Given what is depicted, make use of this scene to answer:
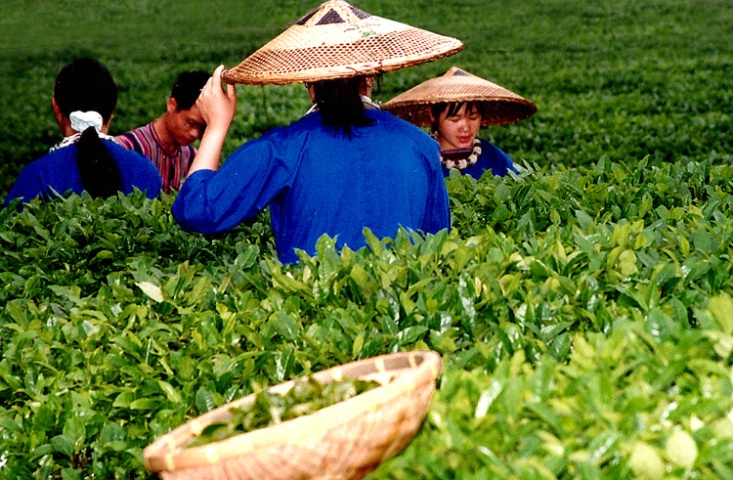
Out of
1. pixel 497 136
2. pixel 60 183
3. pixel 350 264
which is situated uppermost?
pixel 350 264

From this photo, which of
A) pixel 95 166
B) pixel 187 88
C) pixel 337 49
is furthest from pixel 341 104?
pixel 187 88

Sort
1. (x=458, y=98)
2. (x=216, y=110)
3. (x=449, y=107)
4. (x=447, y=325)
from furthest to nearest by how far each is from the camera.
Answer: (x=449, y=107), (x=458, y=98), (x=216, y=110), (x=447, y=325)

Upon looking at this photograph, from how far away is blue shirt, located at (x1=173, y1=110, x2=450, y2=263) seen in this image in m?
3.75

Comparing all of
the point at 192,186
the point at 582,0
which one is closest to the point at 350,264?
the point at 192,186

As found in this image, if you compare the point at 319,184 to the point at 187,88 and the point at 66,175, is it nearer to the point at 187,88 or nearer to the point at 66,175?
the point at 66,175

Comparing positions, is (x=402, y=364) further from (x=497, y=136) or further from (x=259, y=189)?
(x=497, y=136)

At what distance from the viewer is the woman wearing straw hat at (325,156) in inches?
148

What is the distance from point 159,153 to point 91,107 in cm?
110

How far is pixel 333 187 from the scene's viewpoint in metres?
3.84

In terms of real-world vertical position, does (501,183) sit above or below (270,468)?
below

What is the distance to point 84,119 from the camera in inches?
240

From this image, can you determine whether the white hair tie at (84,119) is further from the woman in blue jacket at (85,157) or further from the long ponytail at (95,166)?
the long ponytail at (95,166)

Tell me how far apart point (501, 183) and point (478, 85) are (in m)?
1.40

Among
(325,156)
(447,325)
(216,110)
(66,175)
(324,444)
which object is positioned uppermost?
(216,110)
